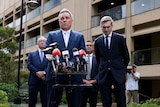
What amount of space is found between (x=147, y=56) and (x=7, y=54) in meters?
9.32

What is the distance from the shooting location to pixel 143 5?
24859mm

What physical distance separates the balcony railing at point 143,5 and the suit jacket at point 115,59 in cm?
1861

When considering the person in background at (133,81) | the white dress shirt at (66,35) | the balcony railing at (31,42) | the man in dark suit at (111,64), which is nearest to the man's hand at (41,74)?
the man in dark suit at (111,64)

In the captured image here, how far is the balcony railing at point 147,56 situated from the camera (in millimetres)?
23312

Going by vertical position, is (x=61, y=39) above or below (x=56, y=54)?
above

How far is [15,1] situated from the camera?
5206 centimetres

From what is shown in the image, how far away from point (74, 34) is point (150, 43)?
2467 cm

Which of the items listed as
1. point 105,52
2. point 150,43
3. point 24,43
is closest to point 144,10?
point 150,43

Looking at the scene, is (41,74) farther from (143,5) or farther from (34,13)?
(34,13)

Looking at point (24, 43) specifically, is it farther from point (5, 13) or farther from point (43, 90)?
point (43, 90)

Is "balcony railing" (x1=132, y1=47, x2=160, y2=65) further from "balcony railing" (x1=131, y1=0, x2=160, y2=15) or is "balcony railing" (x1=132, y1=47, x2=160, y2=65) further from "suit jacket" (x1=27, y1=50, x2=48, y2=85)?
"suit jacket" (x1=27, y1=50, x2=48, y2=85)

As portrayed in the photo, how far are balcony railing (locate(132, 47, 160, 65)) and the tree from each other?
831 cm

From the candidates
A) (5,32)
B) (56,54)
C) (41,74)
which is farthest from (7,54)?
(56,54)

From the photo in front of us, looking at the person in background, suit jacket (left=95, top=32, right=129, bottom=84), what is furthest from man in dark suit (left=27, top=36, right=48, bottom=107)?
the person in background
